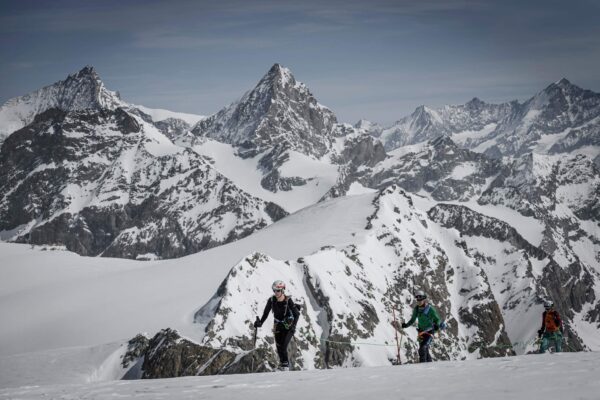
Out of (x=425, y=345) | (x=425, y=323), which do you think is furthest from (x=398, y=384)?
(x=425, y=345)

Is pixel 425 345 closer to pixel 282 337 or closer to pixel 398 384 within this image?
pixel 282 337

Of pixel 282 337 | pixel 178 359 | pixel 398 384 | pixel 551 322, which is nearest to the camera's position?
pixel 398 384

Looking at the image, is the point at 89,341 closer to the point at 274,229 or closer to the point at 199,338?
the point at 199,338

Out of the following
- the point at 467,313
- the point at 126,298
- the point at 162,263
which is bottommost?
the point at 467,313

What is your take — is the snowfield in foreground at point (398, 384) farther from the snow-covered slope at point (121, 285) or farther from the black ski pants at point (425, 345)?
the snow-covered slope at point (121, 285)

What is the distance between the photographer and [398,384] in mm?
16906

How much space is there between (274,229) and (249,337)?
99349mm

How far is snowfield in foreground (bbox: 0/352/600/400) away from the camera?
14.8 m

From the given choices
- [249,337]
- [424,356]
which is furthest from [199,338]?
[424,356]

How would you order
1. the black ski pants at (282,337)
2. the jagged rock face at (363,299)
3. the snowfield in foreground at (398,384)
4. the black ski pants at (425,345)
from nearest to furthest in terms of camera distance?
the snowfield in foreground at (398,384) → the black ski pants at (282,337) → the black ski pants at (425,345) → the jagged rock face at (363,299)

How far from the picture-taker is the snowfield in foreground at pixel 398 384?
1484cm

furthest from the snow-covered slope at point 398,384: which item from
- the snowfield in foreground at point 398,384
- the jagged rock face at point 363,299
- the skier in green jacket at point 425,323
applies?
the jagged rock face at point 363,299

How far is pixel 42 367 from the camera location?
5828cm

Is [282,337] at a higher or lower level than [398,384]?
higher
